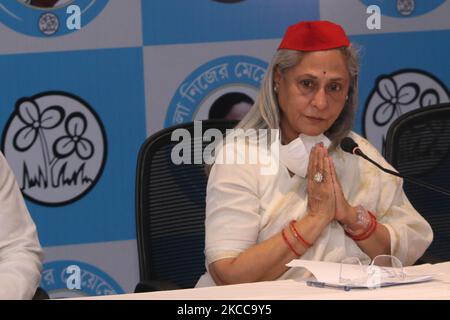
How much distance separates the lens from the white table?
6.38 ft

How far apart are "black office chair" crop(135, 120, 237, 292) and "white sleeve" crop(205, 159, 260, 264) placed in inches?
6.6

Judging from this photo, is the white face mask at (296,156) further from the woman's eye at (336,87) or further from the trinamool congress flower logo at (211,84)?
the trinamool congress flower logo at (211,84)

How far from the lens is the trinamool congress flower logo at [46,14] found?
345 cm

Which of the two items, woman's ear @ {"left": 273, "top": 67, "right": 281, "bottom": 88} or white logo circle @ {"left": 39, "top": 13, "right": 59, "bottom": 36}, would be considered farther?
white logo circle @ {"left": 39, "top": 13, "right": 59, "bottom": 36}

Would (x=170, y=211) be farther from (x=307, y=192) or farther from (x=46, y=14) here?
(x=46, y=14)

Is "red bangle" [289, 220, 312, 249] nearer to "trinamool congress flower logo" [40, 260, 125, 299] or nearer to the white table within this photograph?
the white table

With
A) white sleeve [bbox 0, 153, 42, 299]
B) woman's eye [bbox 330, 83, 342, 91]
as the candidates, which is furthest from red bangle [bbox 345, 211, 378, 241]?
white sleeve [bbox 0, 153, 42, 299]

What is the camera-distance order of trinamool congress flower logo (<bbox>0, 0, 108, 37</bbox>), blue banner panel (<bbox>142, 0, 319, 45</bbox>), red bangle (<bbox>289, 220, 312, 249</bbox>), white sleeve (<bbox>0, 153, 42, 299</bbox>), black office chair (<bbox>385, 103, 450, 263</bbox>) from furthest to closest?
blue banner panel (<bbox>142, 0, 319, 45</bbox>) < trinamool congress flower logo (<bbox>0, 0, 108, 37</bbox>) < black office chair (<bbox>385, 103, 450, 263</bbox>) < red bangle (<bbox>289, 220, 312, 249</bbox>) < white sleeve (<bbox>0, 153, 42, 299</bbox>)

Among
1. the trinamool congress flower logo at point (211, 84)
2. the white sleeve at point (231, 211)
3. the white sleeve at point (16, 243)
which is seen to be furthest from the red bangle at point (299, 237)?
the trinamool congress flower logo at point (211, 84)

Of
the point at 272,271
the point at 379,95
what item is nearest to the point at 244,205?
the point at 272,271

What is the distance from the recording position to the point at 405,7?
12.3 feet

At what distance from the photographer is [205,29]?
3605mm

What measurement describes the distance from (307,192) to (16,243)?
83 cm
